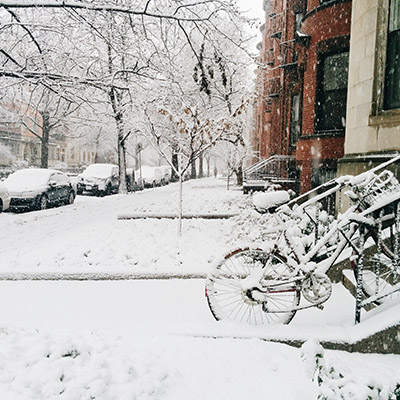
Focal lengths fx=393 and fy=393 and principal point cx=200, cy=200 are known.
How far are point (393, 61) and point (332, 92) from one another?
461cm

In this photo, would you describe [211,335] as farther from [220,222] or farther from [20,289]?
[220,222]

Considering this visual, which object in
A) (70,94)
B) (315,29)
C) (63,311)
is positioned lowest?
(63,311)

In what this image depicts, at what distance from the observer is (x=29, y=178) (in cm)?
1546

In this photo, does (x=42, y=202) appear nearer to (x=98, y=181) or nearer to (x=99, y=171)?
(x=98, y=181)

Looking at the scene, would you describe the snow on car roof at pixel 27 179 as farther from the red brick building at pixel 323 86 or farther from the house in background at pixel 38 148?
the house in background at pixel 38 148

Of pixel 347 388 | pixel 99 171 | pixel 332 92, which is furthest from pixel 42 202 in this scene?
pixel 347 388

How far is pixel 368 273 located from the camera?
464cm

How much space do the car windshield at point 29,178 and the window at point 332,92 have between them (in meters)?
10.7

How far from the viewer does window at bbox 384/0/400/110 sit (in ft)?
20.1

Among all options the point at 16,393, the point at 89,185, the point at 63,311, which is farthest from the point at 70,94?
the point at 89,185

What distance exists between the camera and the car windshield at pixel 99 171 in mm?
23016

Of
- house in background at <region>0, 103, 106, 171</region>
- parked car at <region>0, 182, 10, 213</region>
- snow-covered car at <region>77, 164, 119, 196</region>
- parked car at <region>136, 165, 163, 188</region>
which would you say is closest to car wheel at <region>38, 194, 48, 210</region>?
parked car at <region>0, 182, 10, 213</region>

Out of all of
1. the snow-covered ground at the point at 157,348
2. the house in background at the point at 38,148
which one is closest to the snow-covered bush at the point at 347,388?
the snow-covered ground at the point at 157,348

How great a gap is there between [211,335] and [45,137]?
30.0m
